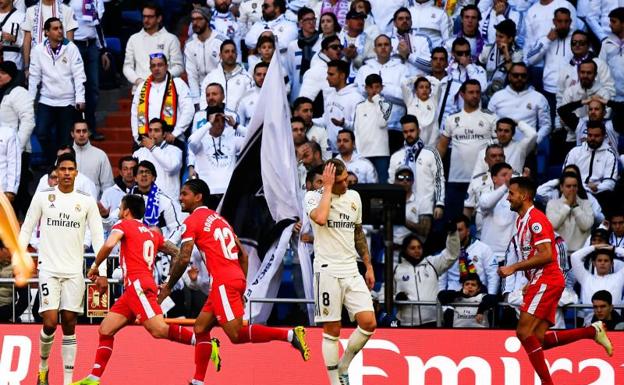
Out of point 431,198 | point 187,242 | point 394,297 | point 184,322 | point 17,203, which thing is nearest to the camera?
point 187,242

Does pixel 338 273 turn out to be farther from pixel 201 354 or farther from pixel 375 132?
pixel 375 132

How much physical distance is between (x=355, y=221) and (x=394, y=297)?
284cm

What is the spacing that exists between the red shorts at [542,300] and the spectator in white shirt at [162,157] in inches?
255

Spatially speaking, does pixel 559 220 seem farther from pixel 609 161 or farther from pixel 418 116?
pixel 418 116

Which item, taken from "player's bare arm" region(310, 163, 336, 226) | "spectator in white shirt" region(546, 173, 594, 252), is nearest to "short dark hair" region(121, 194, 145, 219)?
"player's bare arm" region(310, 163, 336, 226)

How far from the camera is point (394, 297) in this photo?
18.0 metres

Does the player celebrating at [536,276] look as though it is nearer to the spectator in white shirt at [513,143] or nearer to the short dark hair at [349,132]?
the spectator in white shirt at [513,143]

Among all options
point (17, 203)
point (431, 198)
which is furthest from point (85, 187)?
point (431, 198)

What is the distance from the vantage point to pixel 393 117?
20.8m

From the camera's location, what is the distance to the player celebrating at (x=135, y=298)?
609 inches

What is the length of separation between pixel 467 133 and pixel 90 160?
16.9ft

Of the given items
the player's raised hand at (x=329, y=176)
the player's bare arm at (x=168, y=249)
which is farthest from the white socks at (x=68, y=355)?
the player's raised hand at (x=329, y=176)

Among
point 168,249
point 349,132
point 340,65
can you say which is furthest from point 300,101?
point 168,249

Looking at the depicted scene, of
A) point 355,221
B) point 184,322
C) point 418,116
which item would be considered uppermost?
point 418,116
